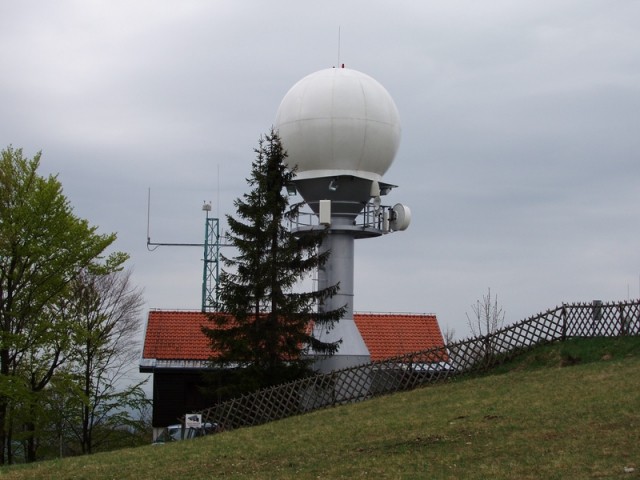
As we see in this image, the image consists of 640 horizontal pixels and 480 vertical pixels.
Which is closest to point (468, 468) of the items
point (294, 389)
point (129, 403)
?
point (294, 389)

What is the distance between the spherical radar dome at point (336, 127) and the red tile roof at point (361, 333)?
836 centimetres

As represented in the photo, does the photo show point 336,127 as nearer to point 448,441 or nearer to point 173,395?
point 173,395

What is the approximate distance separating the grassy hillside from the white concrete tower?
8.49 metres

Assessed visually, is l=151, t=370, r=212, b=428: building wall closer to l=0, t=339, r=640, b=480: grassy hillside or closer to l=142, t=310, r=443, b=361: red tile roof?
l=142, t=310, r=443, b=361: red tile roof

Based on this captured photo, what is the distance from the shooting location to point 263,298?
30.4 m

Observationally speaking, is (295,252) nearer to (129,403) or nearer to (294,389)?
(294,389)

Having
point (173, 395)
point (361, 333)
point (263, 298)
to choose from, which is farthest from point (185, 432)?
point (361, 333)

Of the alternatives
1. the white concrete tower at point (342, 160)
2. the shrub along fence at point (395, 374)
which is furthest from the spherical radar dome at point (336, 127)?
the shrub along fence at point (395, 374)

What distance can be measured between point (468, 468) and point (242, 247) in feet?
54.1

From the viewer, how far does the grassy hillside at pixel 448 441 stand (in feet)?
50.1

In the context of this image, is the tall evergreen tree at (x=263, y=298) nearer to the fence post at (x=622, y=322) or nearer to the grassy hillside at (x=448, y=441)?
the grassy hillside at (x=448, y=441)

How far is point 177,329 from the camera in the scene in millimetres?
38750

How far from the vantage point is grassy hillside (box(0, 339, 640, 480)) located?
1528cm

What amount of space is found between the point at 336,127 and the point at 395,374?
30.8 ft
